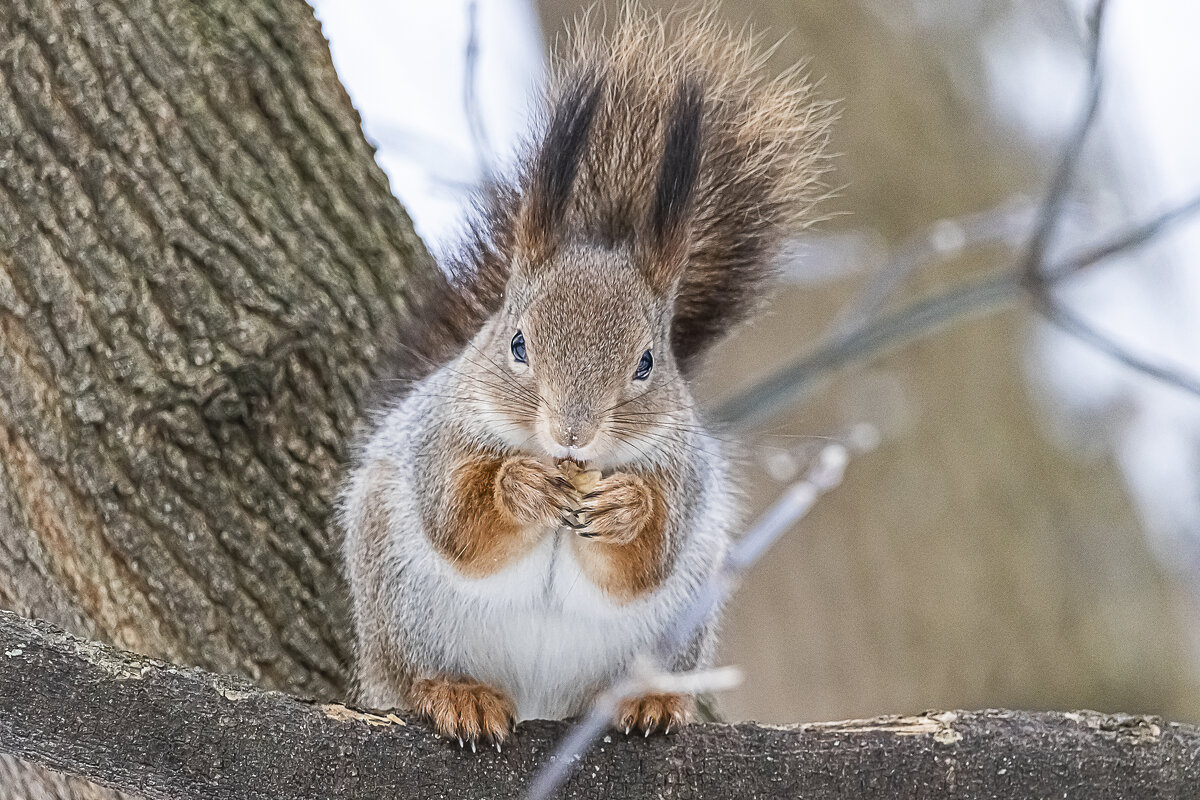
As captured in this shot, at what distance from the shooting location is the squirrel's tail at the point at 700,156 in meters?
2.37

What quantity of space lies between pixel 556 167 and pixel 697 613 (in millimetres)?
817

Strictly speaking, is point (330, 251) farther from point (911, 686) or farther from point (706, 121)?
point (911, 686)

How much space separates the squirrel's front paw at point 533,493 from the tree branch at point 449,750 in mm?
354

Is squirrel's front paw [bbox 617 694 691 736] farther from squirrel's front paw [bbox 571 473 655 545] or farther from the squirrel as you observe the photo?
squirrel's front paw [bbox 571 473 655 545]

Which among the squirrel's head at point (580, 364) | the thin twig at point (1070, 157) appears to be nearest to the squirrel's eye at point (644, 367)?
the squirrel's head at point (580, 364)

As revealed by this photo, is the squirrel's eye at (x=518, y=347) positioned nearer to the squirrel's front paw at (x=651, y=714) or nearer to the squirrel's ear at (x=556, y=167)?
the squirrel's ear at (x=556, y=167)

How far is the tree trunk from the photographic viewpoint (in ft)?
7.84

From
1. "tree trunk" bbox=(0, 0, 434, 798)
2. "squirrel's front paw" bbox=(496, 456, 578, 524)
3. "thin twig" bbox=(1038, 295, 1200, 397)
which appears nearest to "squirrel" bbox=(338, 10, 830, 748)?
"squirrel's front paw" bbox=(496, 456, 578, 524)

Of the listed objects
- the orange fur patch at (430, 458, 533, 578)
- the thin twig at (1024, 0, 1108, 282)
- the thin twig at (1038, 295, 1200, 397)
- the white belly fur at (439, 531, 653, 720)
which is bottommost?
the white belly fur at (439, 531, 653, 720)

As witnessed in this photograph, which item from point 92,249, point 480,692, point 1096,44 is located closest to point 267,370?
point 92,249

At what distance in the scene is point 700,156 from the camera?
2312 mm

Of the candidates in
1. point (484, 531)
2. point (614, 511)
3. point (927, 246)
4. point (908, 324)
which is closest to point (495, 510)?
point (484, 531)

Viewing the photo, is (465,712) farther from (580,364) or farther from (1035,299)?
(1035,299)

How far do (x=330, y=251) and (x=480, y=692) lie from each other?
105 cm
